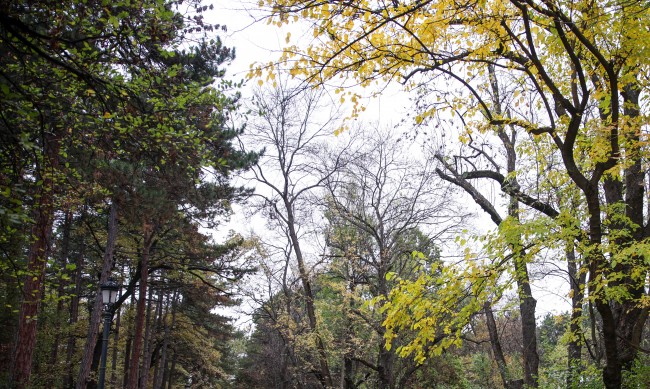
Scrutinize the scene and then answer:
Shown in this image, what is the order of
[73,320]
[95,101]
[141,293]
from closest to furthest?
[95,101] → [141,293] → [73,320]

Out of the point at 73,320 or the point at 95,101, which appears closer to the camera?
A: the point at 95,101

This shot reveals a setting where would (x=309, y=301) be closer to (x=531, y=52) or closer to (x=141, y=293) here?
(x=141, y=293)

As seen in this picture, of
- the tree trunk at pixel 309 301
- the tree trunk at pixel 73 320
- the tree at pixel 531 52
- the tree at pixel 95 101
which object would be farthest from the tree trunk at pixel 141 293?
the tree at pixel 531 52

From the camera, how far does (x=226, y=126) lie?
1008cm

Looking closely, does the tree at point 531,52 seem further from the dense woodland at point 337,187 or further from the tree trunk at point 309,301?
the tree trunk at point 309,301

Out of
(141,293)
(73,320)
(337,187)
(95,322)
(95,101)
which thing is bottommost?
(95,322)

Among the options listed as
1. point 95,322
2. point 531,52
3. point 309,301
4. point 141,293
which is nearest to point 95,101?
point 531,52

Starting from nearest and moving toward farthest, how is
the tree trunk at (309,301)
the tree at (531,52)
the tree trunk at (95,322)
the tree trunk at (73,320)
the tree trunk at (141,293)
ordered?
the tree at (531,52) → the tree trunk at (95,322) → the tree trunk at (141,293) → the tree trunk at (309,301) → the tree trunk at (73,320)

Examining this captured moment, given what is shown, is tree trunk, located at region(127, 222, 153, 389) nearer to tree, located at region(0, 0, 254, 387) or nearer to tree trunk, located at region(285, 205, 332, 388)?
tree trunk, located at region(285, 205, 332, 388)

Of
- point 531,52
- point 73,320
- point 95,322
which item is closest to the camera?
point 531,52

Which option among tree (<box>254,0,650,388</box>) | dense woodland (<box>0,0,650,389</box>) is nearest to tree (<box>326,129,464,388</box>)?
dense woodland (<box>0,0,650,389</box>)

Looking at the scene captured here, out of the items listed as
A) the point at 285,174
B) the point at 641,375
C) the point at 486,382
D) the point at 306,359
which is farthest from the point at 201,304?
the point at 641,375

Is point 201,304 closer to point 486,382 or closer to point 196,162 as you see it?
point 486,382

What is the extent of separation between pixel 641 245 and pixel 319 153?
481 inches
